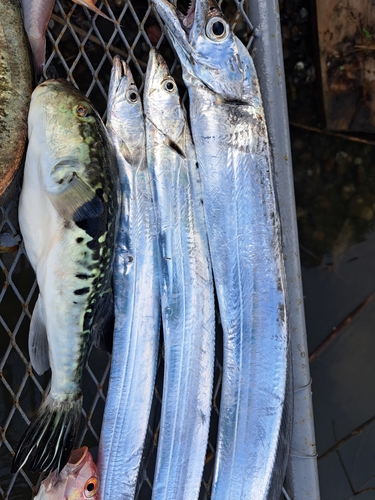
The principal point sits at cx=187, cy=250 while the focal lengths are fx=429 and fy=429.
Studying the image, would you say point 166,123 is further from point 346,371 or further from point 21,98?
point 346,371

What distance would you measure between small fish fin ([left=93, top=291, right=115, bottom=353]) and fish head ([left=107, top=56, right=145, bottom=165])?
0.66 meters

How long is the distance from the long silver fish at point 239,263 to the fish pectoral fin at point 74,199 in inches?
23.3

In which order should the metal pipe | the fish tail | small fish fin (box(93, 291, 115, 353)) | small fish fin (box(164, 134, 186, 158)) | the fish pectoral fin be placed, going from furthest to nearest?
the metal pipe < small fish fin (box(164, 134, 186, 158)) < small fish fin (box(93, 291, 115, 353)) < the fish tail < the fish pectoral fin

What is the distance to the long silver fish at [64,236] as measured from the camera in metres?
1.76

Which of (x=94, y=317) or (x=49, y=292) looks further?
(x=94, y=317)

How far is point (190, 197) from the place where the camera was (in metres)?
2.09

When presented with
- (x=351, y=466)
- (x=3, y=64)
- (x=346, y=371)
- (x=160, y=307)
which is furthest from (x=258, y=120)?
(x=351, y=466)

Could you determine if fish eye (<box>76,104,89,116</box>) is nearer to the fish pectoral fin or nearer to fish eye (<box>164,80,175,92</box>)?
the fish pectoral fin

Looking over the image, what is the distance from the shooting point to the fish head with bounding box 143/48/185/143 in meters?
2.08

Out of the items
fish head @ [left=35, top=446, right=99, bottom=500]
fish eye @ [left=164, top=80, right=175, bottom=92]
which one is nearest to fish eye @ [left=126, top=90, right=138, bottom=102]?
fish eye @ [left=164, top=80, right=175, bottom=92]

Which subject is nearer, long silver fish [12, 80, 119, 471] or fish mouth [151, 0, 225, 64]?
long silver fish [12, 80, 119, 471]

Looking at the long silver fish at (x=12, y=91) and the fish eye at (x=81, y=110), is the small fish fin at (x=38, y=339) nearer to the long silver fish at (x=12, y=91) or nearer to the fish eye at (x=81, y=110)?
the long silver fish at (x=12, y=91)

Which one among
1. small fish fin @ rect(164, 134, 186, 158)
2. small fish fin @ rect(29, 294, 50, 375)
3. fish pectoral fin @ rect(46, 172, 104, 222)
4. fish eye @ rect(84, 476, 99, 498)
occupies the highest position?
small fish fin @ rect(164, 134, 186, 158)

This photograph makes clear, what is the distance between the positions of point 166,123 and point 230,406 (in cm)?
140
